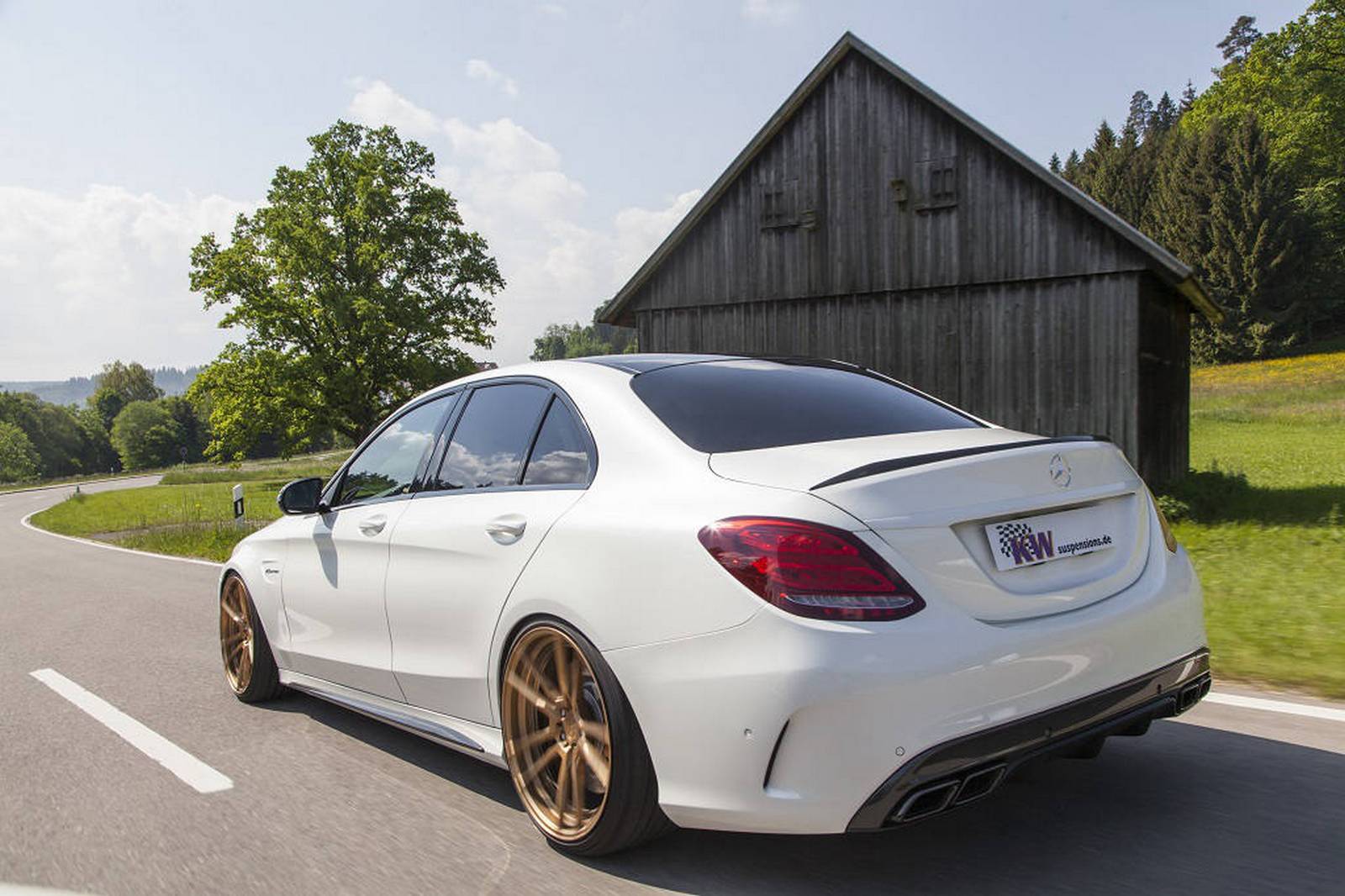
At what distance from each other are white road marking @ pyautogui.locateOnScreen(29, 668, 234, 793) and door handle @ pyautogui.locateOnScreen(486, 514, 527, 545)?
153 cm

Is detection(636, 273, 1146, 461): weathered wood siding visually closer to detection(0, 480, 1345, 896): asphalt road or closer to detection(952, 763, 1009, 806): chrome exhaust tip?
detection(0, 480, 1345, 896): asphalt road

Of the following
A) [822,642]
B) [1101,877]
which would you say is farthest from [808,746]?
[1101,877]

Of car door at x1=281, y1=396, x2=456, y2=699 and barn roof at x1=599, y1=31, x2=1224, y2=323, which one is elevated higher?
barn roof at x1=599, y1=31, x2=1224, y2=323

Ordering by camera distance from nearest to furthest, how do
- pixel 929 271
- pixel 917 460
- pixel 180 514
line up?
pixel 917 460 → pixel 929 271 → pixel 180 514

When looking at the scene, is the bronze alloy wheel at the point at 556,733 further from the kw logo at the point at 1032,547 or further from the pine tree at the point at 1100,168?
the pine tree at the point at 1100,168

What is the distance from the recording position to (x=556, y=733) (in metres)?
3.25

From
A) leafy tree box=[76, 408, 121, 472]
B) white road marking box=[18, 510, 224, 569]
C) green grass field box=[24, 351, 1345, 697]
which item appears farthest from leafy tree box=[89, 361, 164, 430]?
white road marking box=[18, 510, 224, 569]

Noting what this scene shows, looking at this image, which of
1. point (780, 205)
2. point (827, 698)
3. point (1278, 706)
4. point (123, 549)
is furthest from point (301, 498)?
point (123, 549)

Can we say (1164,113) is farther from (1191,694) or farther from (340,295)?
(1191,694)

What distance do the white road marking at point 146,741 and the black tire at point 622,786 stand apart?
69.9 inches

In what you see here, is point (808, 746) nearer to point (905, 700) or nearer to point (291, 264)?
point (905, 700)

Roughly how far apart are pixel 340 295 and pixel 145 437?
99.1 meters

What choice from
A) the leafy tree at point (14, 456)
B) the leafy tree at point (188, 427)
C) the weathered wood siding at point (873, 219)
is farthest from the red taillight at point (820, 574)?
the leafy tree at point (188, 427)

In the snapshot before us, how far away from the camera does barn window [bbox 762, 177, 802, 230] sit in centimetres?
1795
